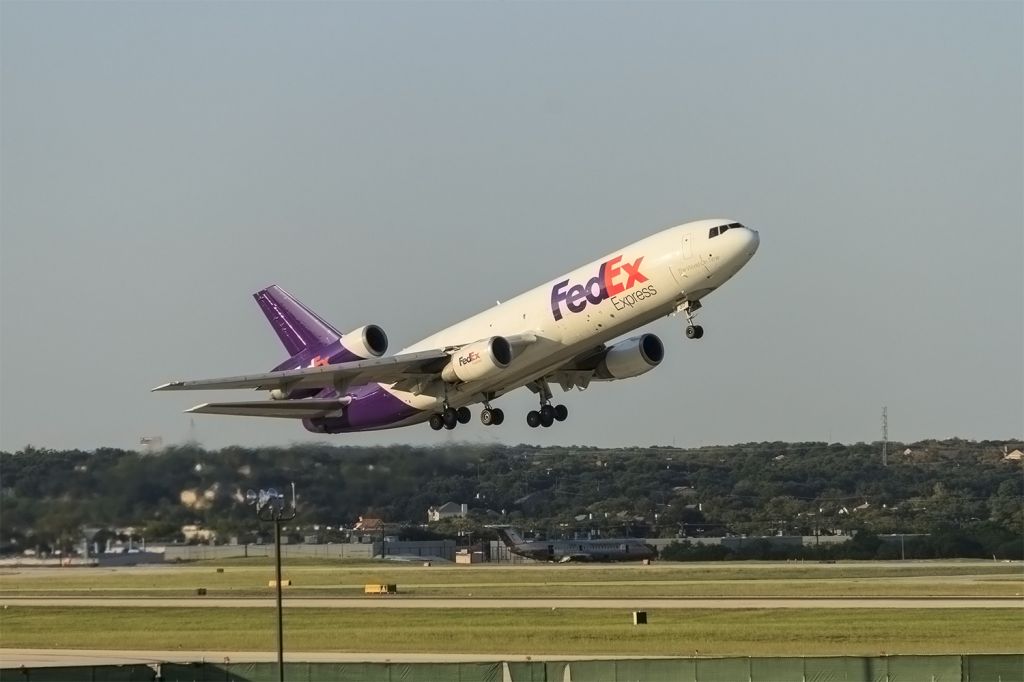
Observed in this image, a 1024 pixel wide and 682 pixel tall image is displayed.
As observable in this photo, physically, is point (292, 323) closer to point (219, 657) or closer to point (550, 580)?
point (219, 657)

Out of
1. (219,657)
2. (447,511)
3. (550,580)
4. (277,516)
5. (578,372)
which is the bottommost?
(219,657)

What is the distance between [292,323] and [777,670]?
24.4 meters

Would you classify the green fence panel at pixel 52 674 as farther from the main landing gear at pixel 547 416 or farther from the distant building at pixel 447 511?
the distant building at pixel 447 511

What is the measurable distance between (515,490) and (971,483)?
144 ft

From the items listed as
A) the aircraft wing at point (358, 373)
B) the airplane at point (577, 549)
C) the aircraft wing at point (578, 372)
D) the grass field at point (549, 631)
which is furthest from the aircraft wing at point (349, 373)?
the airplane at point (577, 549)

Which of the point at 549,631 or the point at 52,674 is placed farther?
the point at 549,631

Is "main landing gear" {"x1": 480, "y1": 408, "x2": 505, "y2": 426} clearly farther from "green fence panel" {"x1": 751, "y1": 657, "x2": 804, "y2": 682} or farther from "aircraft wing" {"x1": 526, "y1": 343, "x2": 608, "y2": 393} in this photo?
"green fence panel" {"x1": 751, "y1": 657, "x2": 804, "y2": 682}

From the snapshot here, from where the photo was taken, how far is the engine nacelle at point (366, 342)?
48.9 metres

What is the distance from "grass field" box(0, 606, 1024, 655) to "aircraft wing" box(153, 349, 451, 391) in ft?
28.3

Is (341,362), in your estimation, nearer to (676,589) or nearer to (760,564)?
(676,589)

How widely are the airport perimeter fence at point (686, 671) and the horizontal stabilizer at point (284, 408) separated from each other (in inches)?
579

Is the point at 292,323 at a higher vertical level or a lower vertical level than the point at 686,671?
higher

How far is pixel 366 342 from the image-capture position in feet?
160

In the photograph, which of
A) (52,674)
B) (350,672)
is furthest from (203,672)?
(350,672)
